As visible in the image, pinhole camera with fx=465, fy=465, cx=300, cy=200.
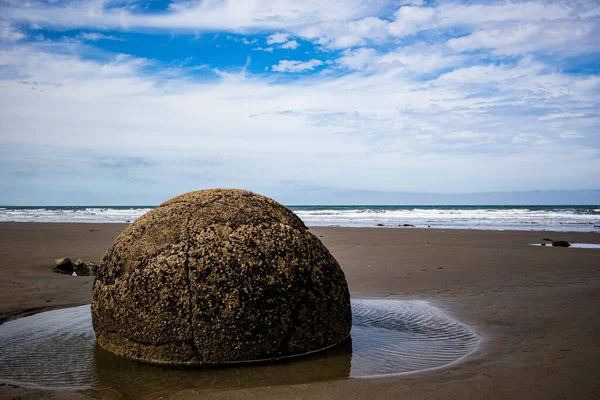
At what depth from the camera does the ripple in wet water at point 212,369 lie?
12.7ft

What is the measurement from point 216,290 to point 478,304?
4390 millimetres

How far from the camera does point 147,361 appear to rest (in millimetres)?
4285

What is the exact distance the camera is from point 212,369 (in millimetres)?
4113

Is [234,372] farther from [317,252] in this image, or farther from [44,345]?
[44,345]

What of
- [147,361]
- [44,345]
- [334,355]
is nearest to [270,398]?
[334,355]

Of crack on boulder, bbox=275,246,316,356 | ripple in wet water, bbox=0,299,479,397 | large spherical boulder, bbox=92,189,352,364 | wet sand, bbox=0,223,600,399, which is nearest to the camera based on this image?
wet sand, bbox=0,223,600,399

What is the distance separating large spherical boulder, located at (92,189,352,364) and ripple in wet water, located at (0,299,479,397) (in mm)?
169

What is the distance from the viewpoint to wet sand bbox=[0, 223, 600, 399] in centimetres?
367

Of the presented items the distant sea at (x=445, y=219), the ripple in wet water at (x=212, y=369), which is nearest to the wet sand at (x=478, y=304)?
the ripple in wet water at (x=212, y=369)

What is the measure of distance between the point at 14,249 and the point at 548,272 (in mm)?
13648

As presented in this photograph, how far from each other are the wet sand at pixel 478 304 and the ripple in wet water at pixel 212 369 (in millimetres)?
184

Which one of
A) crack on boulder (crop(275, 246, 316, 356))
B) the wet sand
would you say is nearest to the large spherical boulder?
crack on boulder (crop(275, 246, 316, 356))

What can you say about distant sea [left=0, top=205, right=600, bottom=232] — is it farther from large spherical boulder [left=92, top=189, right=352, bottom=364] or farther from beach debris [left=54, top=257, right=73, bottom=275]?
large spherical boulder [left=92, top=189, right=352, bottom=364]

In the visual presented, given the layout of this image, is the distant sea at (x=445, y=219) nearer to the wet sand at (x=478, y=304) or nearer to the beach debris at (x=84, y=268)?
the wet sand at (x=478, y=304)
